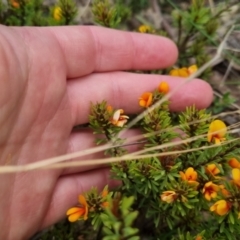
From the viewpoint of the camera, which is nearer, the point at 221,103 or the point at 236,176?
the point at 236,176

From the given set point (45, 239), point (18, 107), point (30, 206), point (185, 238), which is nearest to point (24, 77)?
point (18, 107)

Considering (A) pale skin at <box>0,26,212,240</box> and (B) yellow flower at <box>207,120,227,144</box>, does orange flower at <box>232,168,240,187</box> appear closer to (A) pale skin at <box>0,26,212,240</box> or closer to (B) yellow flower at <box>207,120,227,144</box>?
(B) yellow flower at <box>207,120,227,144</box>

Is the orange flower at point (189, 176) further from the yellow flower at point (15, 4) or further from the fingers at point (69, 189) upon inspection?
the yellow flower at point (15, 4)

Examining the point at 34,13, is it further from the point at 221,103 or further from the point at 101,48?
the point at 221,103

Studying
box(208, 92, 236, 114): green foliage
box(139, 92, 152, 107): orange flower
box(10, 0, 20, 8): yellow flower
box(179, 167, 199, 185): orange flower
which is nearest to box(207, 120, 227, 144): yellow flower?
box(179, 167, 199, 185): orange flower

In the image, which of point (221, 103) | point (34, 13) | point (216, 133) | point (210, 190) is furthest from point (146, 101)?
point (34, 13)

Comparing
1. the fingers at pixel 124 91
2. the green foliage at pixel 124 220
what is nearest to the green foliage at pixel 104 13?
the fingers at pixel 124 91

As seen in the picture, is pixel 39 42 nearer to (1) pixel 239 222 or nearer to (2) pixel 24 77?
(2) pixel 24 77
